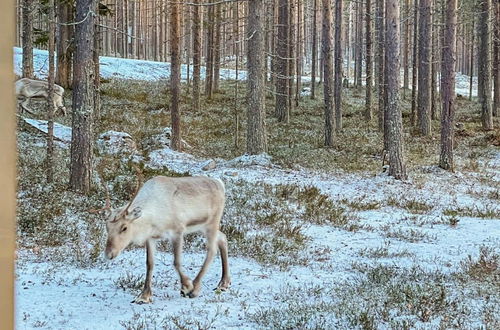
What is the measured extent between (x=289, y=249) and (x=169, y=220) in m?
2.99

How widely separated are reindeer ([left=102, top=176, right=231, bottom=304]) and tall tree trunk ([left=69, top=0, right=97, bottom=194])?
→ 477 cm

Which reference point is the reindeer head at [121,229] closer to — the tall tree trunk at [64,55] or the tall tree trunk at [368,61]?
the tall tree trunk at [64,55]

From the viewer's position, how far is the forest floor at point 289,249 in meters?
5.68

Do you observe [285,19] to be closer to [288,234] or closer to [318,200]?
[318,200]

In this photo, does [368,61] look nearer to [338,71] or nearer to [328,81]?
[338,71]

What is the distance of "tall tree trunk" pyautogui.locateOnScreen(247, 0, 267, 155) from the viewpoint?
53.0 feet

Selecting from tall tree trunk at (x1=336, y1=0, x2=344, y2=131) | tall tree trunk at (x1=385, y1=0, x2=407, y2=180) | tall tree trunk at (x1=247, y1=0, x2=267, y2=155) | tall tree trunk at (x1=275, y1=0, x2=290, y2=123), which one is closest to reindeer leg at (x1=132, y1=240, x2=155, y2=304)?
tall tree trunk at (x1=247, y1=0, x2=267, y2=155)

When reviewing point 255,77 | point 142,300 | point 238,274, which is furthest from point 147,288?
point 255,77

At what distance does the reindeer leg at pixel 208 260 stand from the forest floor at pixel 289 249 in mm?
118

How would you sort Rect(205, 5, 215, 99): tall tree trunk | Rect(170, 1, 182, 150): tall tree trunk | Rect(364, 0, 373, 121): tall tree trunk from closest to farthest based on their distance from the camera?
Rect(170, 1, 182, 150): tall tree trunk, Rect(364, 0, 373, 121): tall tree trunk, Rect(205, 5, 215, 99): tall tree trunk

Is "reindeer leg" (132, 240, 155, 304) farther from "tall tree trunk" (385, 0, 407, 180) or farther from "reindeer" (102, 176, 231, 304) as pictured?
"tall tree trunk" (385, 0, 407, 180)

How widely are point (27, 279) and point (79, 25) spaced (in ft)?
18.8

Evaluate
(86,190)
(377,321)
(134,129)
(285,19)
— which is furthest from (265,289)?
(285,19)

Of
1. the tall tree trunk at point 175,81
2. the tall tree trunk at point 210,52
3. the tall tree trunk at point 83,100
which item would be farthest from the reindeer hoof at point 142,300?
the tall tree trunk at point 210,52
